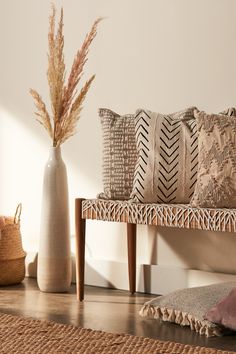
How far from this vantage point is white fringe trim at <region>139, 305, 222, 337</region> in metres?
3.41

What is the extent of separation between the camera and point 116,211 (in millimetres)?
4098

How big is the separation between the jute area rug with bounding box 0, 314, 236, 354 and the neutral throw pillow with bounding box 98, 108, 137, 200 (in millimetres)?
1031

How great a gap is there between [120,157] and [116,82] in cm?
59

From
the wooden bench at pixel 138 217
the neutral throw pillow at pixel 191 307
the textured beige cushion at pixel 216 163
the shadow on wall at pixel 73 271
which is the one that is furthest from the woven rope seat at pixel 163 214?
the shadow on wall at pixel 73 271

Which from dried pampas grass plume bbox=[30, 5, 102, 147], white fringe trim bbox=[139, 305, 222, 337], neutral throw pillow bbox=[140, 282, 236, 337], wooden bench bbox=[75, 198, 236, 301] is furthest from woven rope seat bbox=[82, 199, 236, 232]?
dried pampas grass plume bbox=[30, 5, 102, 147]

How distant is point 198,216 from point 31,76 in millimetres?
1855

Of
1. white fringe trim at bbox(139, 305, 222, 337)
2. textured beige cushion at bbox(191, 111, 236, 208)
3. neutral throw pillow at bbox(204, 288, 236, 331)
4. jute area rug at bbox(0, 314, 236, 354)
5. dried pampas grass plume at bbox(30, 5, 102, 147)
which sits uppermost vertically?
dried pampas grass plume at bbox(30, 5, 102, 147)

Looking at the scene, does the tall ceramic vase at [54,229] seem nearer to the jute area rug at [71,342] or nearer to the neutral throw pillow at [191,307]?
the neutral throw pillow at [191,307]

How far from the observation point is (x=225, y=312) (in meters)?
3.41

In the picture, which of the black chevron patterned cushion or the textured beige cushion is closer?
the textured beige cushion

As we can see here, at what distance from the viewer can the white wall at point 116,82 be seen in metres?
4.39

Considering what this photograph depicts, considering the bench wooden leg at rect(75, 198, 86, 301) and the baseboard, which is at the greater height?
the bench wooden leg at rect(75, 198, 86, 301)

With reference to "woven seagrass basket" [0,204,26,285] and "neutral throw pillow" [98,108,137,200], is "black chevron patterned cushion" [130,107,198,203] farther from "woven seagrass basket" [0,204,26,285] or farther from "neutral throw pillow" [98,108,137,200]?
"woven seagrass basket" [0,204,26,285]

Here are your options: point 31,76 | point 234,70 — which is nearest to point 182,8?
point 234,70
